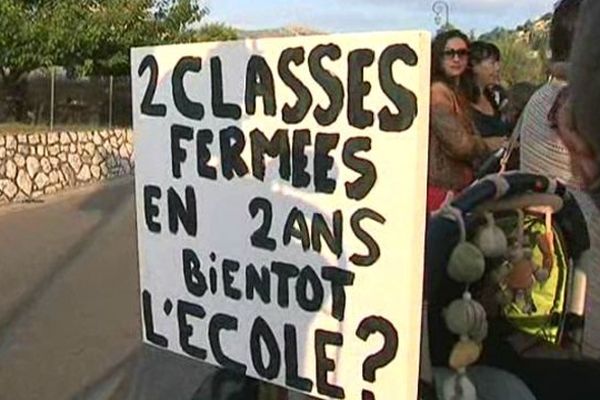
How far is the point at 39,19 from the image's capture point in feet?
70.2

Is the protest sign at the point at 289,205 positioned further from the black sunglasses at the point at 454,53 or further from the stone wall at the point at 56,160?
the stone wall at the point at 56,160

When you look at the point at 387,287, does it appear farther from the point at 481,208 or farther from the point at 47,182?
the point at 47,182

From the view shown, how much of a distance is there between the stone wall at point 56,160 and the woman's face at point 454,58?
34.2 feet

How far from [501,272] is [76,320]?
6018 millimetres

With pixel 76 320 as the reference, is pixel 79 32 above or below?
above

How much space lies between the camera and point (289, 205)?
2.73m

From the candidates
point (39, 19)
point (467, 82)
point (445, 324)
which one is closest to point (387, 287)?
point (445, 324)

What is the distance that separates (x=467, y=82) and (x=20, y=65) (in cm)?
1629

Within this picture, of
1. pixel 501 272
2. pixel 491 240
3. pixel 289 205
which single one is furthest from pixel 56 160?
pixel 491 240

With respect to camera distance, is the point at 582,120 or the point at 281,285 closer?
the point at 582,120

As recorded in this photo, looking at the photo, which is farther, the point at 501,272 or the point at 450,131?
the point at 450,131

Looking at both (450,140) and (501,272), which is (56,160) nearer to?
(450,140)

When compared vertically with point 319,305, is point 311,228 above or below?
above

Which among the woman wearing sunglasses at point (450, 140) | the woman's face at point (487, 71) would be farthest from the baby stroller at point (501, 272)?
the woman's face at point (487, 71)
